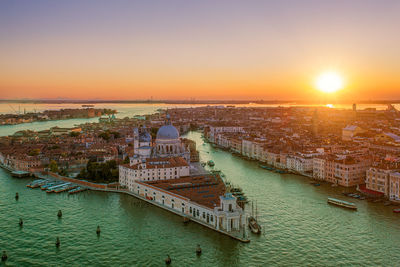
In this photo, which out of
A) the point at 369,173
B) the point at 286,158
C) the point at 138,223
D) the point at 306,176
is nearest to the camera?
the point at 138,223

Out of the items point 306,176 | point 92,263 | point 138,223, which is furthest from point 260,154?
point 92,263

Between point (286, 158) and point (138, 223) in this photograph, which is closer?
point (138, 223)

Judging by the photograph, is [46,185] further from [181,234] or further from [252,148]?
[252,148]

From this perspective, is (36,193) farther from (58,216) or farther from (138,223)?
(138,223)

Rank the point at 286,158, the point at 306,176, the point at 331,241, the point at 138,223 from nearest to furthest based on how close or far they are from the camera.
Answer: 1. the point at 331,241
2. the point at 138,223
3. the point at 306,176
4. the point at 286,158

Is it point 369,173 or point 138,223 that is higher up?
point 369,173

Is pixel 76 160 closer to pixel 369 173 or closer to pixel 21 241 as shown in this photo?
pixel 21 241
